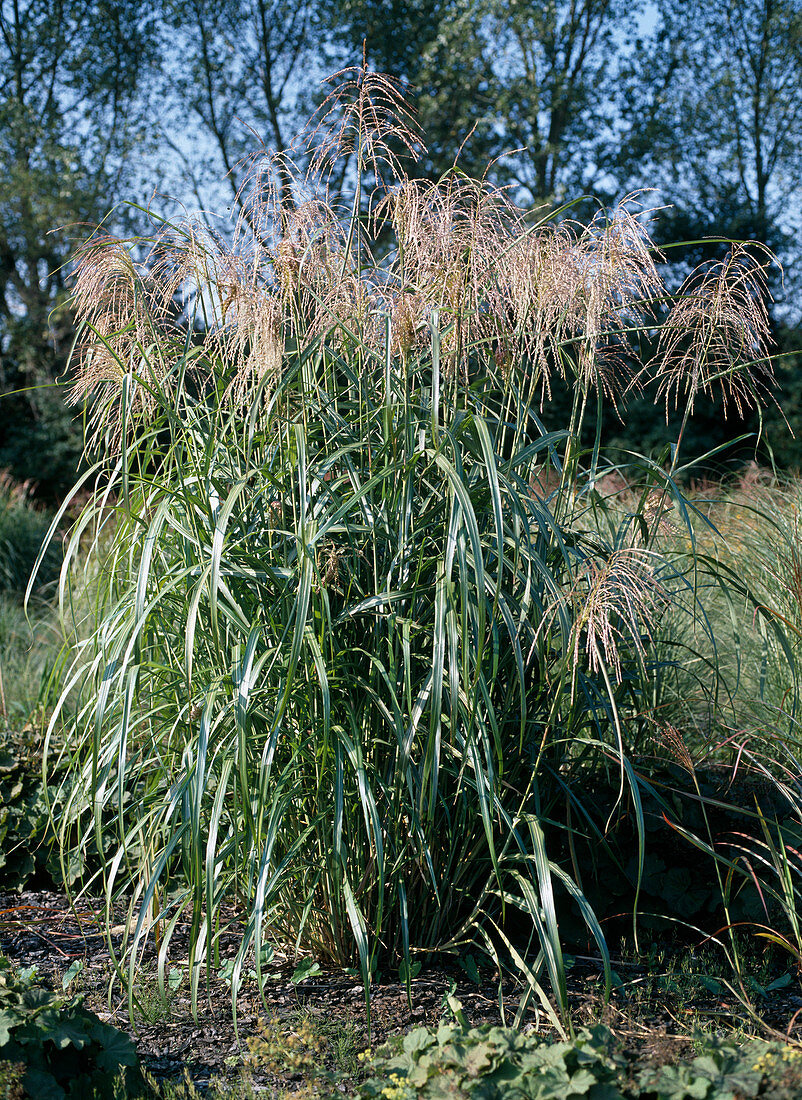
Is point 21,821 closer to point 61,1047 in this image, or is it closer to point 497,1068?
point 61,1047

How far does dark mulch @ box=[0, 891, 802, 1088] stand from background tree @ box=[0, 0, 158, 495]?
34.9 ft

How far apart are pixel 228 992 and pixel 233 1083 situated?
0.47 m

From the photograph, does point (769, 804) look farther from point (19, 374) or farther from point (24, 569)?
point (19, 374)

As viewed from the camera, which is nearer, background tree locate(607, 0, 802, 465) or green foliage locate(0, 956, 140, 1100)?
green foliage locate(0, 956, 140, 1100)

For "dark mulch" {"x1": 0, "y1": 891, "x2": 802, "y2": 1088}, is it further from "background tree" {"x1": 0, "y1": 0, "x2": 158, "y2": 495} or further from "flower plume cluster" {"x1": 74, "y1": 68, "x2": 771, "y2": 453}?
"background tree" {"x1": 0, "y1": 0, "x2": 158, "y2": 495}

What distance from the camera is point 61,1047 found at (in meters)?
1.73

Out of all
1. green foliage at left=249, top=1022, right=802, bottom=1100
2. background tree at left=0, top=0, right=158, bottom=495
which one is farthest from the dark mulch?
background tree at left=0, top=0, right=158, bottom=495

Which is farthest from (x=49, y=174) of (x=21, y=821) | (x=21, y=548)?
(x=21, y=821)

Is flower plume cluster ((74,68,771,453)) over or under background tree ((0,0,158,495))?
under

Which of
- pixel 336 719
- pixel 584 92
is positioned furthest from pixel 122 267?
pixel 584 92

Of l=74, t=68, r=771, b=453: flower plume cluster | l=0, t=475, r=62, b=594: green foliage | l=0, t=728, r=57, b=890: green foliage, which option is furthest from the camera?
l=0, t=475, r=62, b=594: green foliage

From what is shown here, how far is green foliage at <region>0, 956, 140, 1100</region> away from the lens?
5.56 feet

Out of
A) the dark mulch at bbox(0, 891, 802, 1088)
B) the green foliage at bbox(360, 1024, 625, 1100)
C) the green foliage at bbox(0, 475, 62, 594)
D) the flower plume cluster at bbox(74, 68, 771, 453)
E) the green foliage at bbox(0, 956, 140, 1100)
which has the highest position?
the flower plume cluster at bbox(74, 68, 771, 453)

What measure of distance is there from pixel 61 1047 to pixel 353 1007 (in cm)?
78
